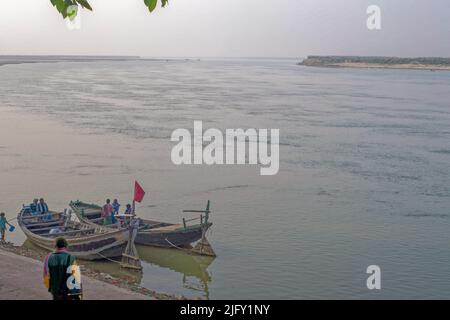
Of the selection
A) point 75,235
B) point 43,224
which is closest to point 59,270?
point 75,235

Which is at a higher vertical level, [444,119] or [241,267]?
[444,119]

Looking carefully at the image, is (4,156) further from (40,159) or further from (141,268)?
(141,268)

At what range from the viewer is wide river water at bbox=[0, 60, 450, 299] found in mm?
16266

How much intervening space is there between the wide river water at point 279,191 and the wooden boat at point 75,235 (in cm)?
62

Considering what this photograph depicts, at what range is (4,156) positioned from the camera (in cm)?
3111

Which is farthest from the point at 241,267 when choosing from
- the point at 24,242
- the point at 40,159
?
the point at 40,159

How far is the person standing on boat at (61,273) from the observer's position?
24.6ft

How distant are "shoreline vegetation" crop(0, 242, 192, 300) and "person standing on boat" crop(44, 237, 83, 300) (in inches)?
155

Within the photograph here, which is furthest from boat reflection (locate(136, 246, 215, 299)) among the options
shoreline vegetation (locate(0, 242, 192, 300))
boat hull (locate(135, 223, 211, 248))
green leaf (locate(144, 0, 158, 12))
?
green leaf (locate(144, 0, 158, 12))

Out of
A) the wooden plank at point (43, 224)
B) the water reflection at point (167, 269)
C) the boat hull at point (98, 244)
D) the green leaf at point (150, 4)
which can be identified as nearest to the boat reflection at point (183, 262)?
the water reflection at point (167, 269)

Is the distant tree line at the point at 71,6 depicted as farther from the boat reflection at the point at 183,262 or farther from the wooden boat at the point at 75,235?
the wooden boat at the point at 75,235

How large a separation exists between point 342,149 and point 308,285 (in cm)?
1973
